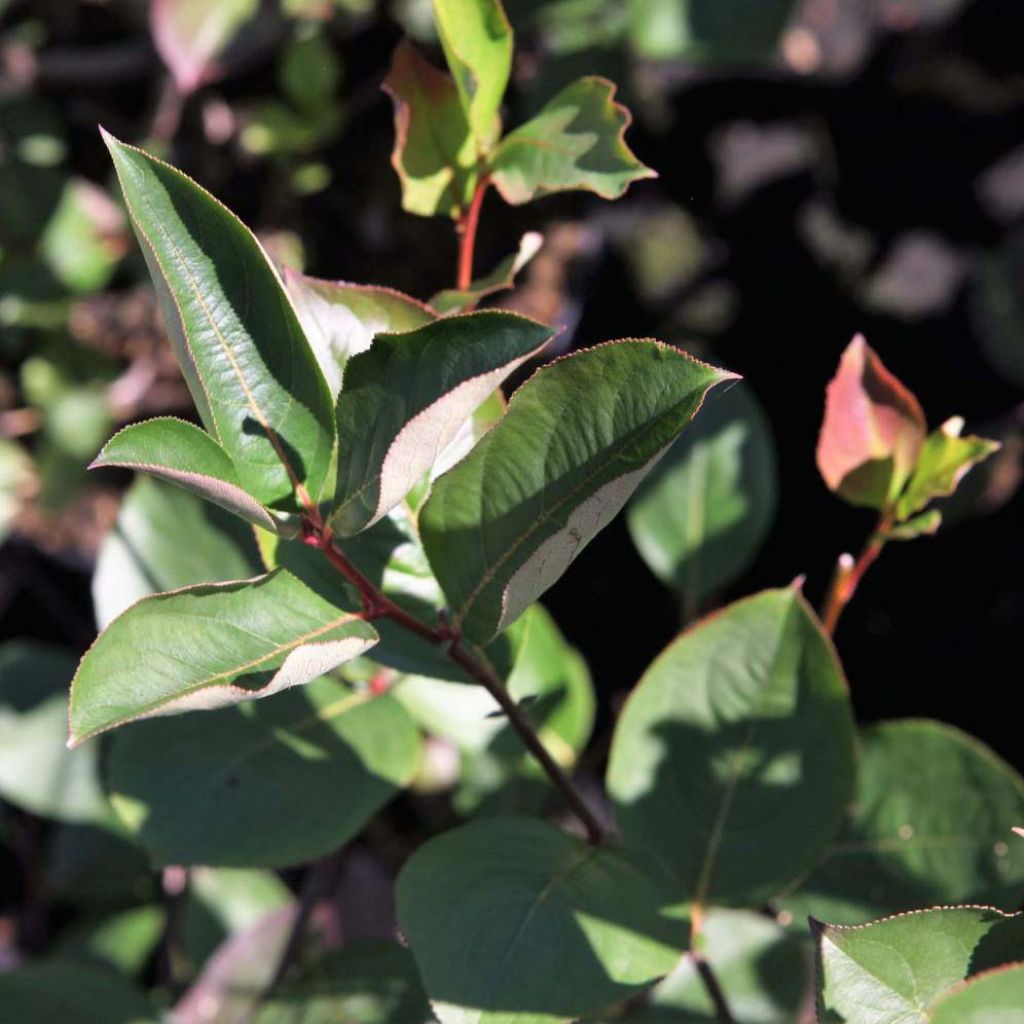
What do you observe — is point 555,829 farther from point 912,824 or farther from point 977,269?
point 977,269

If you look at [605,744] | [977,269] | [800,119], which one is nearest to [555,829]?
[605,744]

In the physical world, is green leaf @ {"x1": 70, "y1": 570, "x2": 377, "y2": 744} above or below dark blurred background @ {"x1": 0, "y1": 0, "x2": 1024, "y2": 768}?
above

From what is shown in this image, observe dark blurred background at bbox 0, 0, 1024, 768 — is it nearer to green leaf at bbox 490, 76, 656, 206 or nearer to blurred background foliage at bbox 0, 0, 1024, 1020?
blurred background foliage at bbox 0, 0, 1024, 1020

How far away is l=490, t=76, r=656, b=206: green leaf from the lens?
71cm

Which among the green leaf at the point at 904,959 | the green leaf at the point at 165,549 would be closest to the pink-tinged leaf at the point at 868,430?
the green leaf at the point at 904,959

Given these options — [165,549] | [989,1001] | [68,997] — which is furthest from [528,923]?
[68,997]

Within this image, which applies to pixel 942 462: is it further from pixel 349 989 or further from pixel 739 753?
pixel 349 989

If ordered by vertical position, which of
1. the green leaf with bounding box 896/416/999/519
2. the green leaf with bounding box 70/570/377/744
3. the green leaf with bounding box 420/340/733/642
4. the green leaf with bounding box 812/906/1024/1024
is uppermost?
the green leaf with bounding box 420/340/733/642

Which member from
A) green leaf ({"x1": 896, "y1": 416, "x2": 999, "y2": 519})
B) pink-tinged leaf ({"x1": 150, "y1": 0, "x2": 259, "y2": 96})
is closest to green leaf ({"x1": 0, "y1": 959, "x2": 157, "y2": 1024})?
green leaf ({"x1": 896, "y1": 416, "x2": 999, "y2": 519})

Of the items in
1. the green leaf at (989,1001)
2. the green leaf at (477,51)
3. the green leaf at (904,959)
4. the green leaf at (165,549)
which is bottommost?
the green leaf at (165,549)

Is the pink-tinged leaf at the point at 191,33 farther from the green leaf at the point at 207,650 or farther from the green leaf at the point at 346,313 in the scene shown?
the green leaf at the point at 207,650

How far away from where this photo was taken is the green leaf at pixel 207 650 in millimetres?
544

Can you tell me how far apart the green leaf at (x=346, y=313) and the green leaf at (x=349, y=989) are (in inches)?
23.8

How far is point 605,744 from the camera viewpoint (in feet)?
5.05
